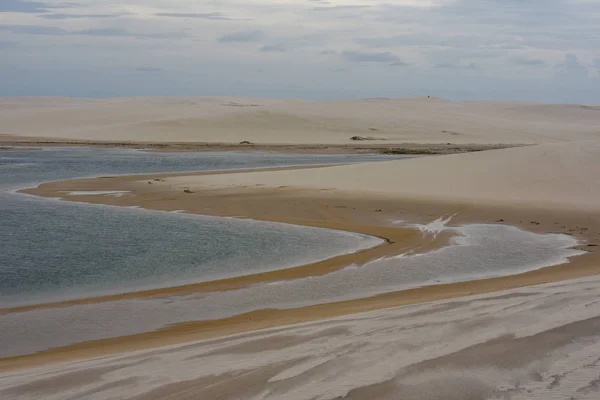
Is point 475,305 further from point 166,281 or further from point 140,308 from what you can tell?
point 166,281

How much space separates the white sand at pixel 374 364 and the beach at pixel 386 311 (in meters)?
0.02

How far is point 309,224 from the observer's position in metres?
15.1

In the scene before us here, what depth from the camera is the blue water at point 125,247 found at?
10219mm

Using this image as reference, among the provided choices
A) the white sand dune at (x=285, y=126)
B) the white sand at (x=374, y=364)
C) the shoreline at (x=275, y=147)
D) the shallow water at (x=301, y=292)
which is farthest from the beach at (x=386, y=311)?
the white sand dune at (x=285, y=126)

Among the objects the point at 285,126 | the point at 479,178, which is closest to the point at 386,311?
the point at 479,178

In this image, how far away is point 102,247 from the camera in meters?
12.6

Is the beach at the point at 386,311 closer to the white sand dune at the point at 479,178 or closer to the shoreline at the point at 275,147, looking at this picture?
the white sand dune at the point at 479,178

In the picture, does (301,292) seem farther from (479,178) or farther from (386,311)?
(479,178)

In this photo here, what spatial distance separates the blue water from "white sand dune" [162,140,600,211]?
17.5ft

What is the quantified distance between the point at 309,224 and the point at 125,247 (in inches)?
159

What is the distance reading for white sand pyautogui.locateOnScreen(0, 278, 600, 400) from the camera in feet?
16.2

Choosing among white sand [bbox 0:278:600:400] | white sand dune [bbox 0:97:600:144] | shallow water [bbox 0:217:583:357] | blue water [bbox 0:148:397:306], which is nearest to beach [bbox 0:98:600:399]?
white sand [bbox 0:278:600:400]

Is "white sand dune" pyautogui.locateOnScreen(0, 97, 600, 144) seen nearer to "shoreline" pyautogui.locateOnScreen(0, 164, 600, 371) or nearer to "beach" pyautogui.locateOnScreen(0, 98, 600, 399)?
"beach" pyautogui.locateOnScreen(0, 98, 600, 399)

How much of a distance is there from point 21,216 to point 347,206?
742cm
